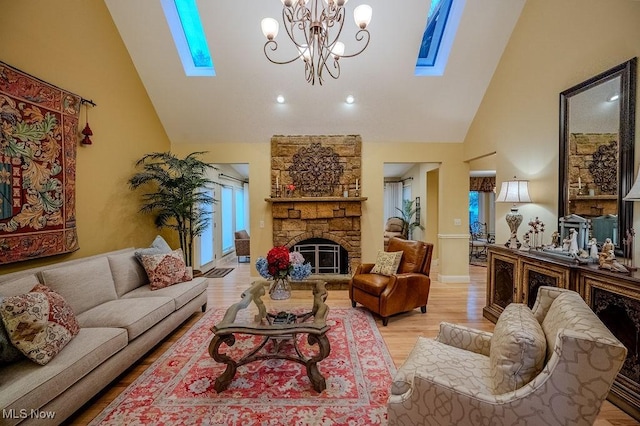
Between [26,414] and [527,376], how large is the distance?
2558 mm

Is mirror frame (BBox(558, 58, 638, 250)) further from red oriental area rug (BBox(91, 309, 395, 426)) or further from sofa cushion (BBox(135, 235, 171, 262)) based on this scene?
sofa cushion (BBox(135, 235, 171, 262))

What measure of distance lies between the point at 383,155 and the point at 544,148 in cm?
244

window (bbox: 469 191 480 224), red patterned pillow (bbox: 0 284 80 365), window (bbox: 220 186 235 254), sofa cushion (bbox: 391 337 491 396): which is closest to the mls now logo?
red patterned pillow (bbox: 0 284 80 365)

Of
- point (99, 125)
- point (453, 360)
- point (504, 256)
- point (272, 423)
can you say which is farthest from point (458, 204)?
point (99, 125)

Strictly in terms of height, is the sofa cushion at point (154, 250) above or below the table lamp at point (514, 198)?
below

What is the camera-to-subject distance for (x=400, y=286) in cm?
331

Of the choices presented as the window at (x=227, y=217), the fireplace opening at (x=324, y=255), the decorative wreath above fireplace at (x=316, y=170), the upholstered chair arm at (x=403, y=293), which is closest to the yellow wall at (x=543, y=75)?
the upholstered chair arm at (x=403, y=293)

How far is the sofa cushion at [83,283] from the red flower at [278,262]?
67.9 inches

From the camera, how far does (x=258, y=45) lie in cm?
388

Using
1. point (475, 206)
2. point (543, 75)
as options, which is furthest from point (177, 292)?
point (475, 206)

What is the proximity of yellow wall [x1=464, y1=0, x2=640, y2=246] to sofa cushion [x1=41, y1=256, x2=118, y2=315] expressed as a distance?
15.9ft

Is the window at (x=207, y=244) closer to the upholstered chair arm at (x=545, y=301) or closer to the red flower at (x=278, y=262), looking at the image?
the red flower at (x=278, y=262)

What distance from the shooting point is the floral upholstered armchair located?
107cm

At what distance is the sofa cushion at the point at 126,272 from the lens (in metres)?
2.99
